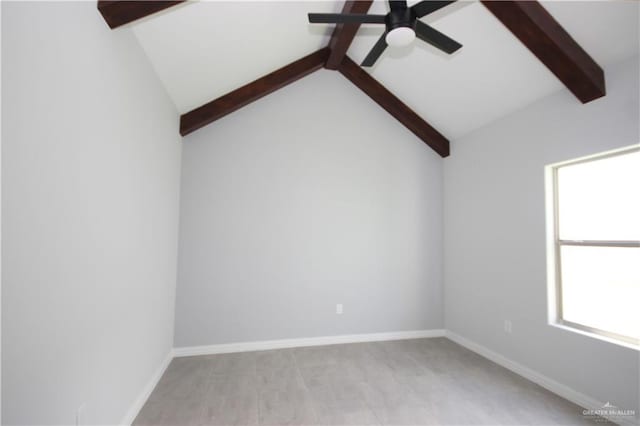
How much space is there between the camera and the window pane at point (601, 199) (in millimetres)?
2303

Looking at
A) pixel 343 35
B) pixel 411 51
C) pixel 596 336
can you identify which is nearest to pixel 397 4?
pixel 343 35

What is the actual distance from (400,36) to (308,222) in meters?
2.37

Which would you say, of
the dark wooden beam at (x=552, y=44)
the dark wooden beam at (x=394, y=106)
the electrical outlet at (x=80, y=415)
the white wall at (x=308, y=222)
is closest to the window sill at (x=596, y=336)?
the white wall at (x=308, y=222)

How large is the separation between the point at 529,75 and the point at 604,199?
1.24m

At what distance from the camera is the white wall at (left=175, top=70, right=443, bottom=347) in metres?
3.52

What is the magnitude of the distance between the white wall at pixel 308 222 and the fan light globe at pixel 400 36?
79.9 inches

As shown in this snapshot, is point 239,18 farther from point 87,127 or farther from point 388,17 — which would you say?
point 87,127

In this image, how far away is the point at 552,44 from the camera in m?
2.33

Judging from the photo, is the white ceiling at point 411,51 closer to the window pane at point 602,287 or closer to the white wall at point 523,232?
the white wall at point 523,232

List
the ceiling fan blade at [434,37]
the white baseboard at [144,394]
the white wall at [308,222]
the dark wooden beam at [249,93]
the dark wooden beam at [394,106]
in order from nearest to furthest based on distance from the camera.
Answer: the ceiling fan blade at [434,37] → the white baseboard at [144,394] → the dark wooden beam at [249,93] → the white wall at [308,222] → the dark wooden beam at [394,106]

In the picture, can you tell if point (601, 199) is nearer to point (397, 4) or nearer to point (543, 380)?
point (543, 380)

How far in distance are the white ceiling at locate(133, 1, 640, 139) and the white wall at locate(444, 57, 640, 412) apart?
0.81 feet

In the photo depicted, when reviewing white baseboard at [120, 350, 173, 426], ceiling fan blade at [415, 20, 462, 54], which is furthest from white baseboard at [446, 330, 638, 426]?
white baseboard at [120, 350, 173, 426]

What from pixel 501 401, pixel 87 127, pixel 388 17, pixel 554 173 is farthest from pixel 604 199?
pixel 87 127
